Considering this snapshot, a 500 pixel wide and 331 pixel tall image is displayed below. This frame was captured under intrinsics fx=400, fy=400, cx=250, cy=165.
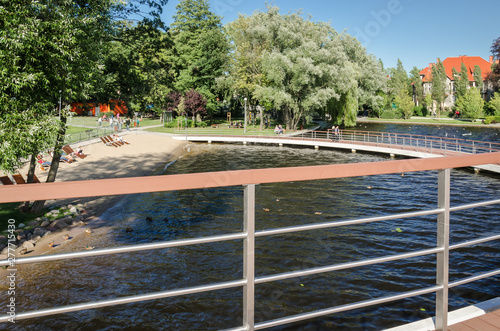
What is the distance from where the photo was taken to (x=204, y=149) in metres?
40.3

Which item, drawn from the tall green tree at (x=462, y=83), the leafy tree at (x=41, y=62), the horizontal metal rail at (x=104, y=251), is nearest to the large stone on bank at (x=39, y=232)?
the leafy tree at (x=41, y=62)

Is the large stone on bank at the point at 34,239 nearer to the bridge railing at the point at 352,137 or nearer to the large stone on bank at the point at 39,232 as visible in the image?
the large stone on bank at the point at 39,232

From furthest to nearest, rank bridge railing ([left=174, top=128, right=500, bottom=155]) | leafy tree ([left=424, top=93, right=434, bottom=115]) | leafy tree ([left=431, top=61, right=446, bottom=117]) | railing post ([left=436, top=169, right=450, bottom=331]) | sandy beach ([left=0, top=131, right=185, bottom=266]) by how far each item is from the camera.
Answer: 1. leafy tree ([left=431, top=61, right=446, bottom=117])
2. leafy tree ([left=424, top=93, right=434, bottom=115])
3. bridge railing ([left=174, top=128, right=500, bottom=155])
4. sandy beach ([left=0, top=131, right=185, bottom=266])
5. railing post ([left=436, top=169, right=450, bottom=331])

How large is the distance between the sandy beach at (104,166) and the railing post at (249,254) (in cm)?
1085

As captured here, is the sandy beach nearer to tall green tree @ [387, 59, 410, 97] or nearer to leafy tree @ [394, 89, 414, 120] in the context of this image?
leafy tree @ [394, 89, 414, 120]

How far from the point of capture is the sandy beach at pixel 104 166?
13983 millimetres

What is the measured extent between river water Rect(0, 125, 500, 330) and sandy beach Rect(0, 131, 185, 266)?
2.54ft

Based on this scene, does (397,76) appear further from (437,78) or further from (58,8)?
(58,8)

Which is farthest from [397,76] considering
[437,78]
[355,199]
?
[355,199]

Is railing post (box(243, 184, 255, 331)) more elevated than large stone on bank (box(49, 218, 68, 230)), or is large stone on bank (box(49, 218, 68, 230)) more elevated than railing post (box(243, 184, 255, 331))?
railing post (box(243, 184, 255, 331))

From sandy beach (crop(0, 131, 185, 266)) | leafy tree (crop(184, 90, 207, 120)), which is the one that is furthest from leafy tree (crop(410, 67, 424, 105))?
sandy beach (crop(0, 131, 185, 266))

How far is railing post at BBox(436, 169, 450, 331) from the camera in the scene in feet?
8.33

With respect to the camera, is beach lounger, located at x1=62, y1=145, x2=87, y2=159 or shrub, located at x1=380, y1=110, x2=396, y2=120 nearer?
beach lounger, located at x1=62, y1=145, x2=87, y2=159

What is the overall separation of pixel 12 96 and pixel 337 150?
1294 inches
